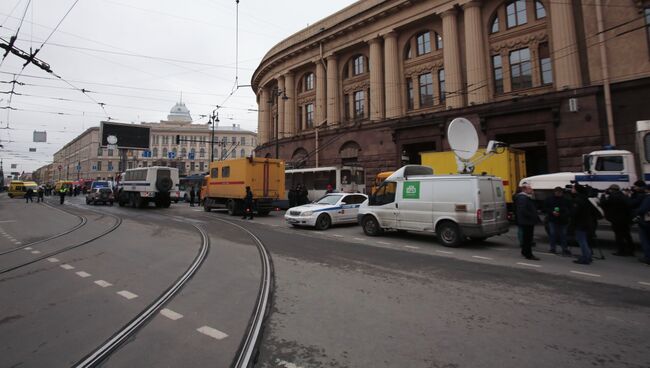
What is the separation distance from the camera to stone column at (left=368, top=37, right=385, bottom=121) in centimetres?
2583

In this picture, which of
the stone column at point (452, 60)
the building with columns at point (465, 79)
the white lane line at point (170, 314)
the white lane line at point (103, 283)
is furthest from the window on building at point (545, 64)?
the white lane line at point (103, 283)

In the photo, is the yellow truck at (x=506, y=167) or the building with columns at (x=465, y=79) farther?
the building with columns at (x=465, y=79)

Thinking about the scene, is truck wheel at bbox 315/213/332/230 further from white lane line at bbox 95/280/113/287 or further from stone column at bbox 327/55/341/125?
stone column at bbox 327/55/341/125

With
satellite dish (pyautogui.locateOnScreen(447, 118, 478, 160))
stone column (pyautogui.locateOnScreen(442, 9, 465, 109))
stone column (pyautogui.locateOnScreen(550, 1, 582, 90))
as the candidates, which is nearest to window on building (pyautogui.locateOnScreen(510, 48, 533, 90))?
stone column (pyautogui.locateOnScreen(550, 1, 582, 90))

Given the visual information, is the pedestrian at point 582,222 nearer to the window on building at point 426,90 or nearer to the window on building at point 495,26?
the window on building at point 426,90

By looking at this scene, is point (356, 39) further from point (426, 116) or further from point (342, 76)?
point (426, 116)

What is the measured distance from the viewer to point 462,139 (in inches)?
460

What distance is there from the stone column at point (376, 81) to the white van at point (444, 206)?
1543 cm

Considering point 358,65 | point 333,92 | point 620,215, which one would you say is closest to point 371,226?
point 620,215

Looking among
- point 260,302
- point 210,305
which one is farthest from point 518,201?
point 210,305

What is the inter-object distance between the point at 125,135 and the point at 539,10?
4127 centimetres

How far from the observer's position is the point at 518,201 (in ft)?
26.0

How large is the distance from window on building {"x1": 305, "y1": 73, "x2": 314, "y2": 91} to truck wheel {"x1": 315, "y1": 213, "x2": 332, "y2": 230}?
22.8 meters

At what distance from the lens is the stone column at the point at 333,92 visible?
29250 millimetres
